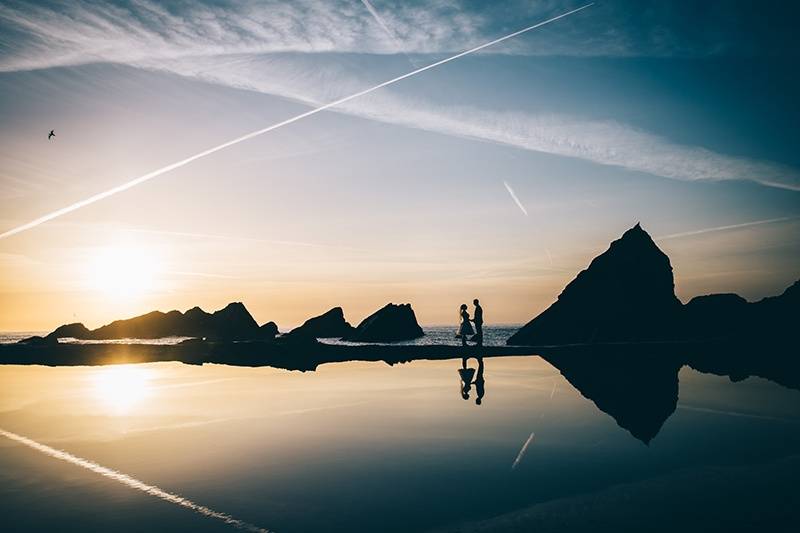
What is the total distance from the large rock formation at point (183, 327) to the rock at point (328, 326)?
443 inches

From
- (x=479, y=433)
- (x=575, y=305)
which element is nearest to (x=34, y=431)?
(x=479, y=433)

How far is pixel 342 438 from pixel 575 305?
40.6m

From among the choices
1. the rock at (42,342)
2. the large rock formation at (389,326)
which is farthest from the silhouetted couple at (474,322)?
the rock at (42,342)

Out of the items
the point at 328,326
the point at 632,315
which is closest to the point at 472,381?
the point at 632,315

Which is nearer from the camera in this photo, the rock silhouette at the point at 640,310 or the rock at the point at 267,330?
the rock silhouette at the point at 640,310

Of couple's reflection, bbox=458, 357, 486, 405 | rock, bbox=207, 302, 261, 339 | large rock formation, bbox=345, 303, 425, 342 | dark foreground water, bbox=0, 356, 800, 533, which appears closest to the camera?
dark foreground water, bbox=0, 356, 800, 533

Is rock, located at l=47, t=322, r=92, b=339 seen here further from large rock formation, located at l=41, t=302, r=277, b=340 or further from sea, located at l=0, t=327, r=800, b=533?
sea, located at l=0, t=327, r=800, b=533

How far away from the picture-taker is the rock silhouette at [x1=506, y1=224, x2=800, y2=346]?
43594 mm

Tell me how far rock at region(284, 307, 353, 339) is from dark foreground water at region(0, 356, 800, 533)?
74.8m

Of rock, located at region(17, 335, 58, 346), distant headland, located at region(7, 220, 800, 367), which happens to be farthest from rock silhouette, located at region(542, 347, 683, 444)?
rock, located at region(17, 335, 58, 346)

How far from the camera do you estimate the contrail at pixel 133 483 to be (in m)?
5.80

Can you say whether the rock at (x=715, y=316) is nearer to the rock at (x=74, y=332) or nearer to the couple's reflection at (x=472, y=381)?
the couple's reflection at (x=472, y=381)

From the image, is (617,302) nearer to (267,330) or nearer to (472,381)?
(472,381)

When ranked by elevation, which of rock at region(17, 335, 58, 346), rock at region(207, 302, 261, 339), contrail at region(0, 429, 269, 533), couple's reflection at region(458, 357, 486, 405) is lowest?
contrail at region(0, 429, 269, 533)
